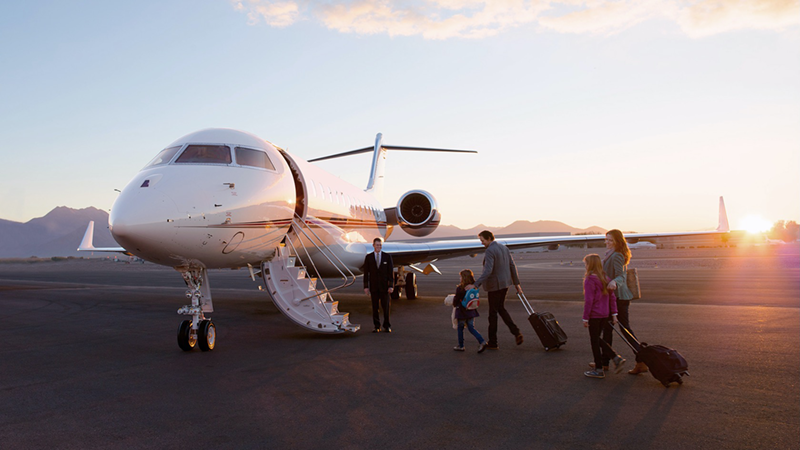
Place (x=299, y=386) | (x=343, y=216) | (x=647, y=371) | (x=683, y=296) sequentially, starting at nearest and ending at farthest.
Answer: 1. (x=299, y=386)
2. (x=647, y=371)
3. (x=343, y=216)
4. (x=683, y=296)

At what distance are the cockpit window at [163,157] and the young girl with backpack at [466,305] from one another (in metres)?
5.08

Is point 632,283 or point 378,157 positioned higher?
point 378,157

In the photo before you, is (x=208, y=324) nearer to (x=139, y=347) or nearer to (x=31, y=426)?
(x=139, y=347)

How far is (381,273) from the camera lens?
963cm

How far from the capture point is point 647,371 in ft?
20.8

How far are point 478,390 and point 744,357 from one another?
4.01m

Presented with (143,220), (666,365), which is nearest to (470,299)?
(666,365)

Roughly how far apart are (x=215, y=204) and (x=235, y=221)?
46 centimetres

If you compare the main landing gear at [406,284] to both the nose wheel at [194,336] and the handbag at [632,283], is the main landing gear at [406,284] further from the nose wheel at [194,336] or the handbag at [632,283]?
the handbag at [632,283]

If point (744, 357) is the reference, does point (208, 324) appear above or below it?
above

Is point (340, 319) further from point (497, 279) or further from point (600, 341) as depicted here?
point (600, 341)

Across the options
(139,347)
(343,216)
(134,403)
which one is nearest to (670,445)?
(134,403)

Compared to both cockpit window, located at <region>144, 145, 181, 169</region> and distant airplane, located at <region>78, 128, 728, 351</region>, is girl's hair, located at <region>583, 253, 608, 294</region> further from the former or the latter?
cockpit window, located at <region>144, 145, 181, 169</region>

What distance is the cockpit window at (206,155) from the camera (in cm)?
828
